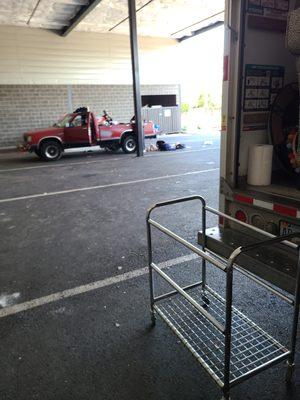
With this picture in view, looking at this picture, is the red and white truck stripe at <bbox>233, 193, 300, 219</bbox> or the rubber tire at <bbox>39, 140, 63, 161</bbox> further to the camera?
the rubber tire at <bbox>39, 140, 63, 161</bbox>

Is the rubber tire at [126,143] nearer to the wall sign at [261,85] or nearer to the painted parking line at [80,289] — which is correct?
the painted parking line at [80,289]

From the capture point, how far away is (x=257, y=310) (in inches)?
115

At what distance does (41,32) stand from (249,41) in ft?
52.2

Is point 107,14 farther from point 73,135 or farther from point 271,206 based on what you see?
point 271,206

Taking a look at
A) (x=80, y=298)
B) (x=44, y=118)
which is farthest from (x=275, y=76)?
(x=44, y=118)

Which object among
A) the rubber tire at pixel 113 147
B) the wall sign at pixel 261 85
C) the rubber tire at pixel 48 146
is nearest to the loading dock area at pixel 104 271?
the wall sign at pixel 261 85

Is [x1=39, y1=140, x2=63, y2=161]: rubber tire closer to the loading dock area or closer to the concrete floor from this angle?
the loading dock area

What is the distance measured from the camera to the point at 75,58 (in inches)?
653

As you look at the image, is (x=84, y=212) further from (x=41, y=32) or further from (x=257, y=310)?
(x=41, y=32)

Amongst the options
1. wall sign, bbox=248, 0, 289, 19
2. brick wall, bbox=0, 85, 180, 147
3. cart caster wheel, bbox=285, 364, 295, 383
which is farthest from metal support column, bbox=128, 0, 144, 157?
cart caster wheel, bbox=285, 364, 295, 383

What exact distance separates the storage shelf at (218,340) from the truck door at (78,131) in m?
10.1

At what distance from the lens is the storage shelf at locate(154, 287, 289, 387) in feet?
7.32

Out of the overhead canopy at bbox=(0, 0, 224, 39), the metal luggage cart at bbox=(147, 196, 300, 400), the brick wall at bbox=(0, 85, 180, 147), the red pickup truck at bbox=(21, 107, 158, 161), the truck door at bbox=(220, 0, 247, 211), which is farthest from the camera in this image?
the brick wall at bbox=(0, 85, 180, 147)

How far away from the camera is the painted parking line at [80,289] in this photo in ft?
10.2
